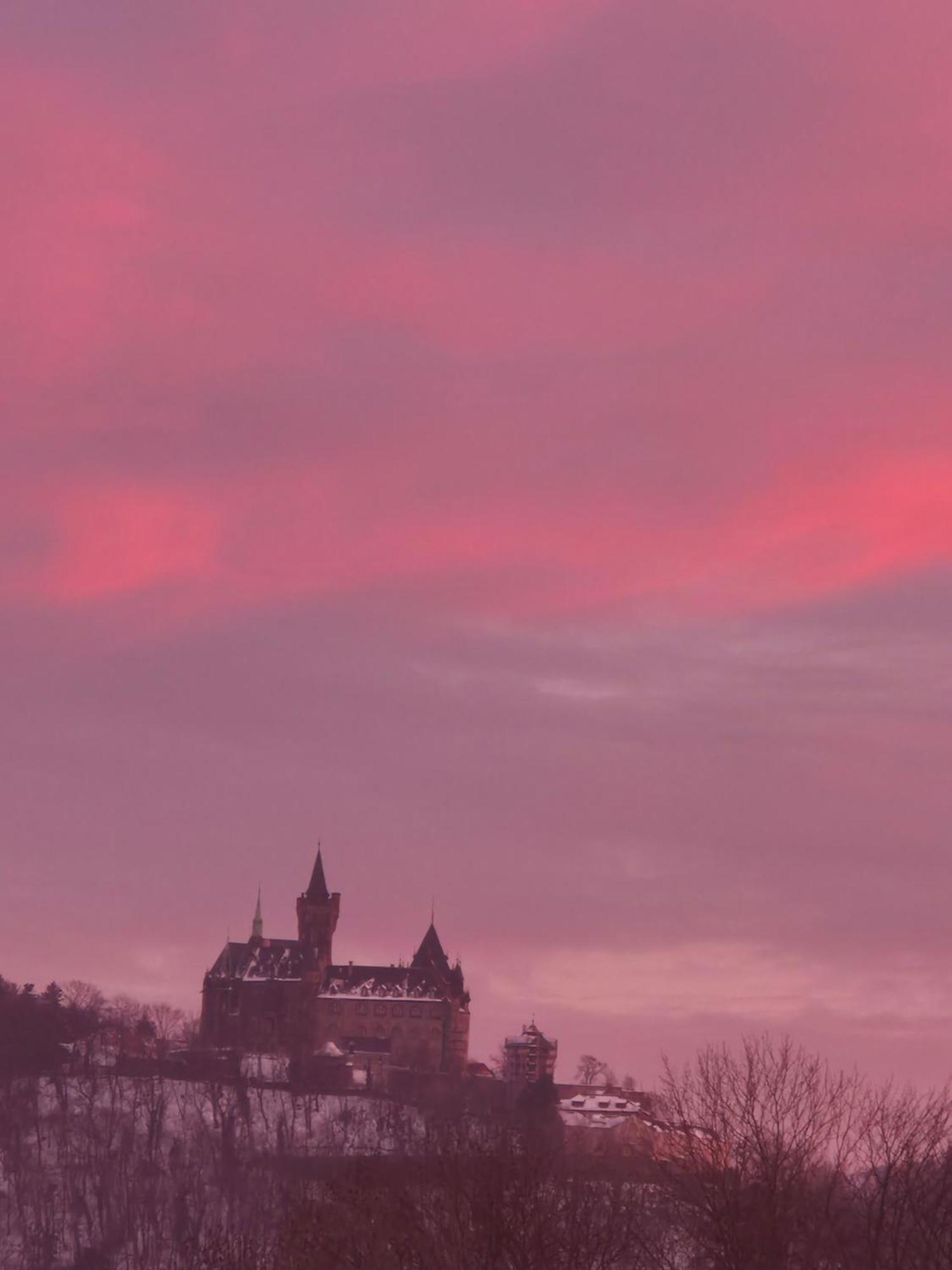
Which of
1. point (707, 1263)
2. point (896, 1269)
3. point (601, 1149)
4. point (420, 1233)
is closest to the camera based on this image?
point (896, 1269)

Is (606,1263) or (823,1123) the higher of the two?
(823,1123)

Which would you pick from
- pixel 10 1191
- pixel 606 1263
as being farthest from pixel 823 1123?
pixel 10 1191

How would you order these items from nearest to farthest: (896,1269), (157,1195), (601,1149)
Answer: (896,1269) → (601,1149) → (157,1195)

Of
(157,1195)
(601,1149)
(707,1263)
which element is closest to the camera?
(707,1263)

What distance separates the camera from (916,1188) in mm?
55125

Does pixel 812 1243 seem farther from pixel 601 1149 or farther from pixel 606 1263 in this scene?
pixel 601 1149

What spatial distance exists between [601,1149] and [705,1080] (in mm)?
80707

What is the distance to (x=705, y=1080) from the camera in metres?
62.1

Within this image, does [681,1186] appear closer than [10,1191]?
Yes

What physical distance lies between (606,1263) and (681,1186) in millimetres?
2804

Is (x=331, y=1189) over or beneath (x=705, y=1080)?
beneath

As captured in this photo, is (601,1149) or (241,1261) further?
(601,1149)

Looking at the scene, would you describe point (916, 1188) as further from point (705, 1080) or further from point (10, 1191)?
point (10, 1191)

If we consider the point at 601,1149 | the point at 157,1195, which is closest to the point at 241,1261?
the point at 601,1149
